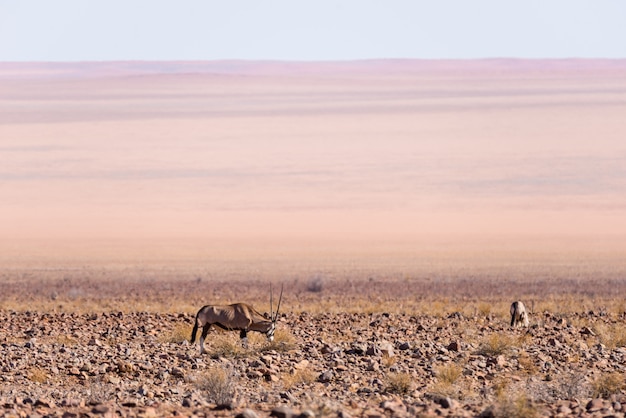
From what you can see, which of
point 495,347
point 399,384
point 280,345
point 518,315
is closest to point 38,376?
point 280,345

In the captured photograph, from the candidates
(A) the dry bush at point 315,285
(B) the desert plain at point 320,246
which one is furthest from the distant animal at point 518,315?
(A) the dry bush at point 315,285

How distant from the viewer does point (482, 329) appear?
2383 centimetres

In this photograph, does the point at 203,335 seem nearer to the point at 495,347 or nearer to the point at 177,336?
the point at 177,336

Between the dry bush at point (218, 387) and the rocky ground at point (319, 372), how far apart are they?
2cm

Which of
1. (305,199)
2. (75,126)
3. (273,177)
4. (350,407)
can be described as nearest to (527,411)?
(350,407)

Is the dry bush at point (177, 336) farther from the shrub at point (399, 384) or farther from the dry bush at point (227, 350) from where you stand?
the shrub at point (399, 384)

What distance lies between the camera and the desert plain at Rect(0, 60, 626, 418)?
49.2ft

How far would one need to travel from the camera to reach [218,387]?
13.2 m

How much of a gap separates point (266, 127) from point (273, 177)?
84.7ft

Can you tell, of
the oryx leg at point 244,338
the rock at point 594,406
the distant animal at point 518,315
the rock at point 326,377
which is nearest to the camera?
the rock at point 594,406

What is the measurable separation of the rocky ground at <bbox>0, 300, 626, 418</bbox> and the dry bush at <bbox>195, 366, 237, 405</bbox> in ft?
0.08

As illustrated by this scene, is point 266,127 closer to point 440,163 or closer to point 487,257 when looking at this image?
point 440,163

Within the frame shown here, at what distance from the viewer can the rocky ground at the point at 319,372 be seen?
12078 millimetres

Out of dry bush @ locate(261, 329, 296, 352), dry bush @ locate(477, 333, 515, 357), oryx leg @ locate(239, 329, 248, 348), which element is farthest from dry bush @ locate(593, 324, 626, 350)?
oryx leg @ locate(239, 329, 248, 348)
